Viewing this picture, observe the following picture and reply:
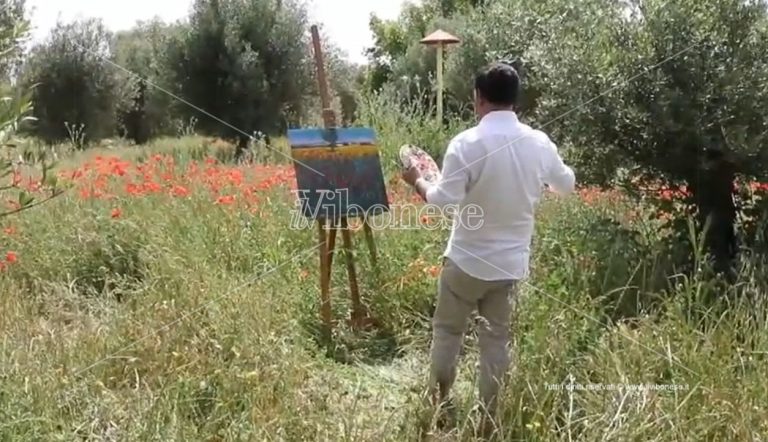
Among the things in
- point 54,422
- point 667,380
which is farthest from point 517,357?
point 54,422

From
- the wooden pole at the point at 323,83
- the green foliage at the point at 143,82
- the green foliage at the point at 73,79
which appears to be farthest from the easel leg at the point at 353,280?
the green foliage at the point at 73,79

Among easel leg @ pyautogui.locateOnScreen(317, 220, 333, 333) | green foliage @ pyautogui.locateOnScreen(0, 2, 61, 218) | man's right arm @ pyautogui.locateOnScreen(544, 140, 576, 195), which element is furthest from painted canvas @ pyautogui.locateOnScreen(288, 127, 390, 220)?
green foliage @ pyautogui.locateOnScreen(0, 2, 61, 218)

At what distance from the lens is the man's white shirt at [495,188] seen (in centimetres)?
283

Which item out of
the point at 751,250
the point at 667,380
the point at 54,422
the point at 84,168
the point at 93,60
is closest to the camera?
the point at 54,422

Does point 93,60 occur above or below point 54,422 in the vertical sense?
above

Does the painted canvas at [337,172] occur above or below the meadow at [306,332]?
above

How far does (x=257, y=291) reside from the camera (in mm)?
4086

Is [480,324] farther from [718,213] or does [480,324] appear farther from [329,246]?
[718,213]

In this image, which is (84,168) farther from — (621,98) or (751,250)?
(751,250)

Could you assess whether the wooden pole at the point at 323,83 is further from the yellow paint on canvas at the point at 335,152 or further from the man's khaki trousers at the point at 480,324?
the man's khaki trousers at the point at 480,324

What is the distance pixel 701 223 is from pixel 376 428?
2747 mm

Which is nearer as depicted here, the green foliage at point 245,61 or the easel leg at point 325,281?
the easel leg at point 325,281

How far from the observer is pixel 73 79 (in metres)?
18.6

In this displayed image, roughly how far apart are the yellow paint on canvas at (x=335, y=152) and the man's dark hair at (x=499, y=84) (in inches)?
56.4
